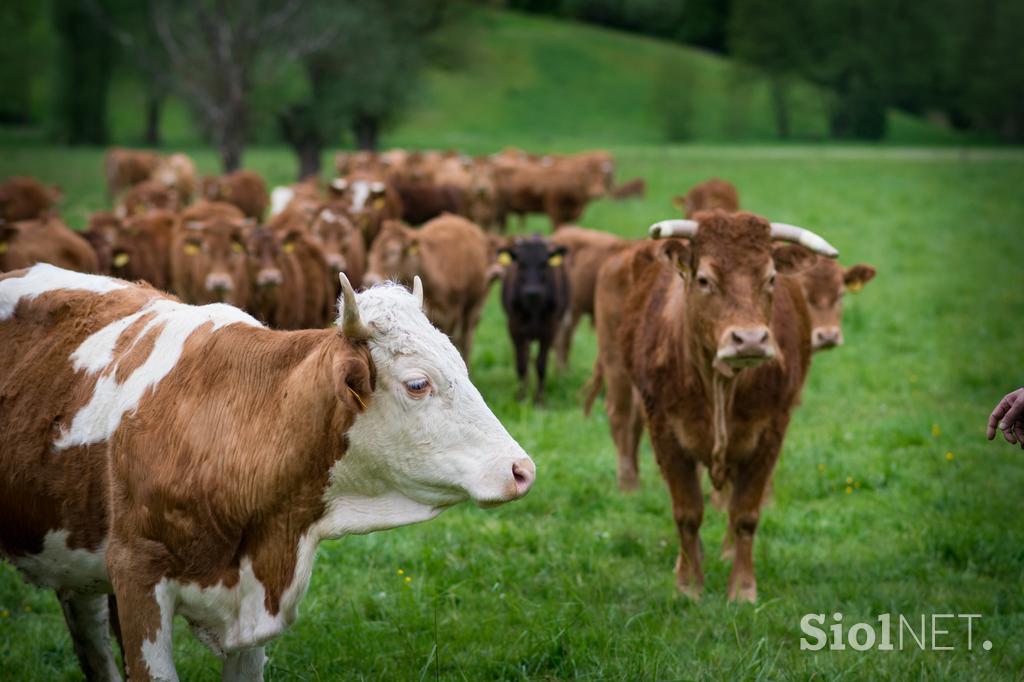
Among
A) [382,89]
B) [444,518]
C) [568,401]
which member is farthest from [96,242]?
[382,89]

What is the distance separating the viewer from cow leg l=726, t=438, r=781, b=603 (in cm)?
569

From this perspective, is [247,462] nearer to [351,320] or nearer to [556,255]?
[351,320]

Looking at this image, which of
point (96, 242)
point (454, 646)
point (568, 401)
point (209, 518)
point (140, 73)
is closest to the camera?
point (209, 518)

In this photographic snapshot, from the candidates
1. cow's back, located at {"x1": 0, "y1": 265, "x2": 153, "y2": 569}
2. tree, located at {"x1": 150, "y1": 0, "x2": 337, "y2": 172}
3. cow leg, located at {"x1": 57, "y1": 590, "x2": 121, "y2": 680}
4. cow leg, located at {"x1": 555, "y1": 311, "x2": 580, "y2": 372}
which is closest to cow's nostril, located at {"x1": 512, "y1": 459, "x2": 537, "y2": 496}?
cow's back, located at {"x1": 0, "y1": 265, "x2": 153, "y2": 569}

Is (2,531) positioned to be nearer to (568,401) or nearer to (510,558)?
(510,558)

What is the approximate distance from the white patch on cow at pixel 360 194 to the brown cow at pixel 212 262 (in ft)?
12.7

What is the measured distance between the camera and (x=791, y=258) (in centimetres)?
568

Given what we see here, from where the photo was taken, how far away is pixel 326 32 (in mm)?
30906

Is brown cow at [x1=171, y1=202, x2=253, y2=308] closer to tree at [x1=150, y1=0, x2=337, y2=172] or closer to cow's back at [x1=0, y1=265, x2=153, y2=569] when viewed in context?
cow's back at [x1=0, y1=265, x2=153, y2=569]

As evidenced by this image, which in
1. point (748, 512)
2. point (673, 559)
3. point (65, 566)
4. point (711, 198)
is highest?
point (65, 566)

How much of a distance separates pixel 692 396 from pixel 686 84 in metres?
57.3

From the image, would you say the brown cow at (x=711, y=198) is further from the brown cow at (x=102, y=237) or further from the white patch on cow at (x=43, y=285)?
the white patch on cow at (x=43, y=285)

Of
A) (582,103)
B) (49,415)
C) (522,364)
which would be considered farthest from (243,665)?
(582,103)

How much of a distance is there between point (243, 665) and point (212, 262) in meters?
7.65
